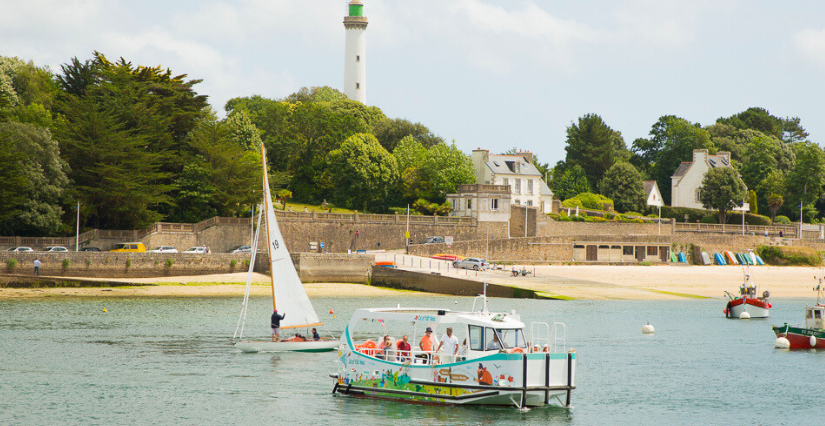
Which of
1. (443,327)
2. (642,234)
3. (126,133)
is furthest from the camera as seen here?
(642,234)

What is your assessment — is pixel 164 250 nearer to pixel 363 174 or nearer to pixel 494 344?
pixel 363 174

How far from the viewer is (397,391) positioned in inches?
1030

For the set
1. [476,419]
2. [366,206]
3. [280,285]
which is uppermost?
[366,206]

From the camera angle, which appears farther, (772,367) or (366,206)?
(366,206)

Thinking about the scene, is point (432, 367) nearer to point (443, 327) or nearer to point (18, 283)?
point (443, 327)

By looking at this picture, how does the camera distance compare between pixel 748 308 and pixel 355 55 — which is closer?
pixel 748 308

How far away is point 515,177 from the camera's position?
9762cm

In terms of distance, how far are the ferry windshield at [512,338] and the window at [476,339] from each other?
0.57 metres

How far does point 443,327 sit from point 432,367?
17453 millimetres

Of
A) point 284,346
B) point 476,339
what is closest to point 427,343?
point 476,339

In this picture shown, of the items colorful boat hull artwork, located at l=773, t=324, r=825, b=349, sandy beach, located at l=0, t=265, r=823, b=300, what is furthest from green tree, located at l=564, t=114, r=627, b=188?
colorful boat hull artwork, located at l=773, t=324, r=825, b=349

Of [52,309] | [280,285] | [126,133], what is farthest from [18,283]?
[280,285]

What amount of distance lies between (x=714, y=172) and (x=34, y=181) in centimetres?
7490

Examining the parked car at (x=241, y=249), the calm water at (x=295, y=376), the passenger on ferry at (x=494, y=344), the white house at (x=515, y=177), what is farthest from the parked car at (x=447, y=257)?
the passenger on ferry at (x=494, y=344)
